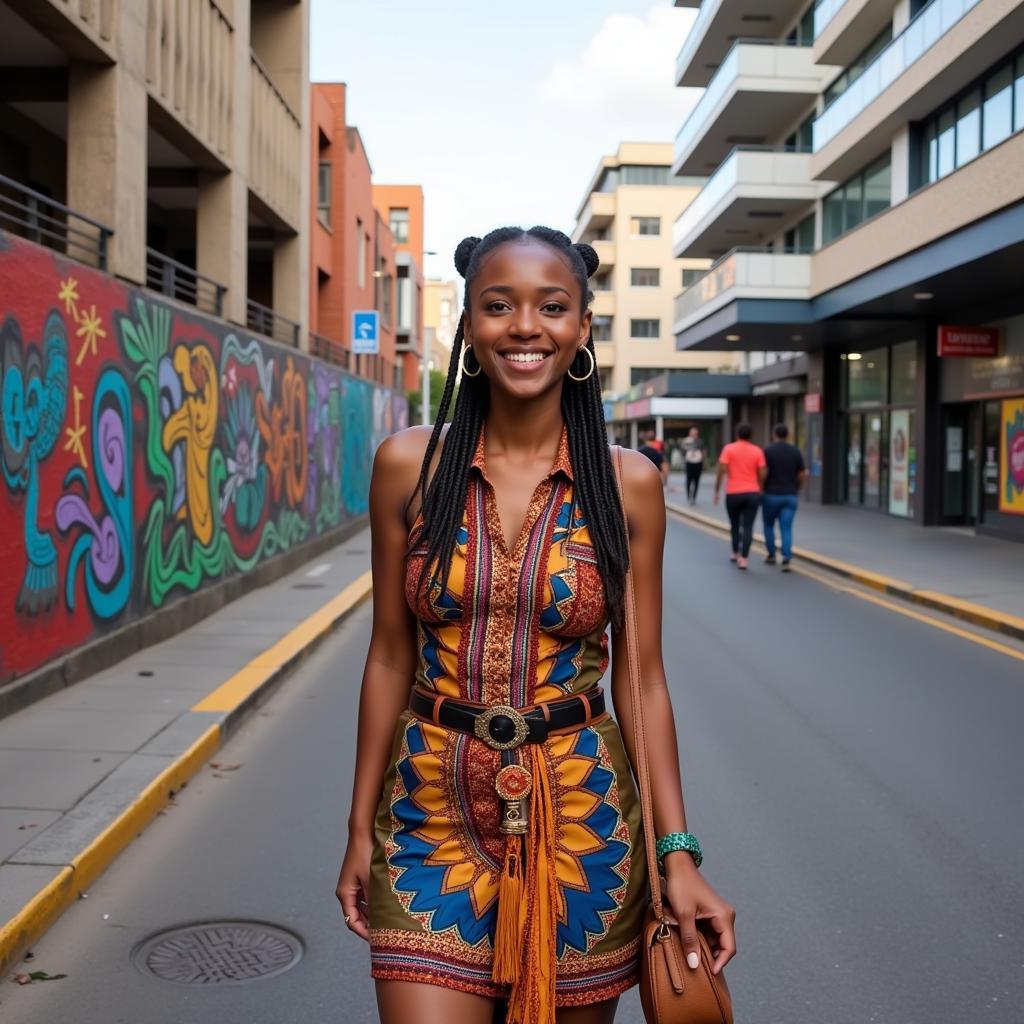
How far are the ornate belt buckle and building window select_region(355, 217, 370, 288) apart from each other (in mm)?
26852

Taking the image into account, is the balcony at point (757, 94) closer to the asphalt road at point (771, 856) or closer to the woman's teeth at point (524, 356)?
the asphalt road at point (771, 856)

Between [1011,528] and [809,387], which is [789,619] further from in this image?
[809,387]

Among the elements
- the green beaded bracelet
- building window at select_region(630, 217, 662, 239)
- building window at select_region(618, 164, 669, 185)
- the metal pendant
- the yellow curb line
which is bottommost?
the yellow curb line

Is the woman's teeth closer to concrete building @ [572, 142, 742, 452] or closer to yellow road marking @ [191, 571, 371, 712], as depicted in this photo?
yellow road marking @ [191, 571, 371, 712]

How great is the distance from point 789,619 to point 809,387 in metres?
21.0

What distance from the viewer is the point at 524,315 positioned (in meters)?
2.15

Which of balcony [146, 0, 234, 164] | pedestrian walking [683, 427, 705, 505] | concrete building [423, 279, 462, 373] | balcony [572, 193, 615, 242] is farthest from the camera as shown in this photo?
concrete building [423, 279, 462, 373]

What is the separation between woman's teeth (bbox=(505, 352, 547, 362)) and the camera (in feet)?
7.11

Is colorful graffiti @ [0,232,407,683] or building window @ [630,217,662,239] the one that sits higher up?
building window @ [630,217,662,239]

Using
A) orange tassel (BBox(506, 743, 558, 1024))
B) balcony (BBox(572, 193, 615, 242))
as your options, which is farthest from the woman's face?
balcony (BBox(572, 193, 615, 242))

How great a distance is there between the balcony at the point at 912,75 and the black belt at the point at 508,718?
1710 centimetres

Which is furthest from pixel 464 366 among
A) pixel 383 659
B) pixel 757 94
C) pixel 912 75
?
pixel 757 94

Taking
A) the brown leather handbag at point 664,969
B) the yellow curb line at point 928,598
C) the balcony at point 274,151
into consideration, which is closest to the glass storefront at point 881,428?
the yellow curb line at point 928,598

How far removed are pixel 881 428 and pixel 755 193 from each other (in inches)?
265
